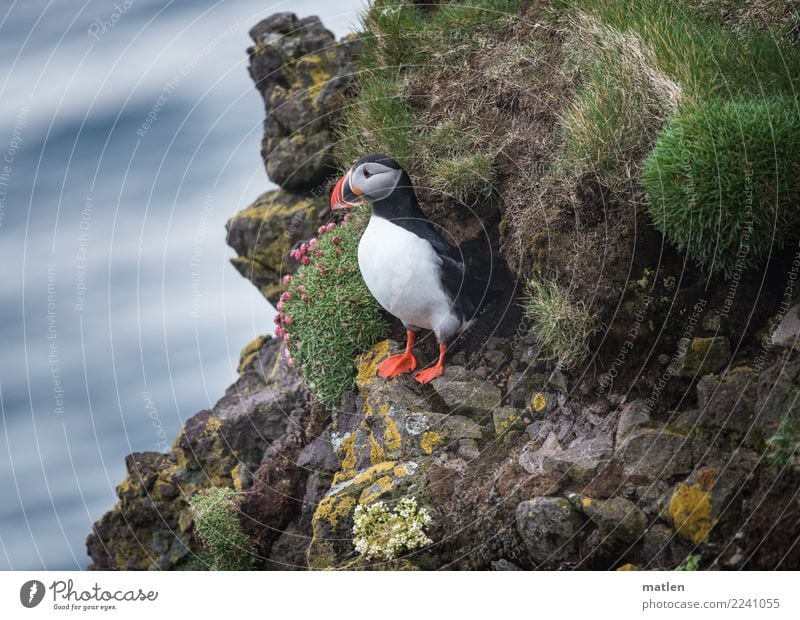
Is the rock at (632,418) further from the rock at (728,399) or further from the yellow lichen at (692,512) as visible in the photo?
the yellow lichen at (692,512)

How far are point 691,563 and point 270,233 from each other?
6.32 m

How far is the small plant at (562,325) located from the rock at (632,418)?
21.8 inches

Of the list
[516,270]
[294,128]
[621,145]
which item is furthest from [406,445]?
[294,128]

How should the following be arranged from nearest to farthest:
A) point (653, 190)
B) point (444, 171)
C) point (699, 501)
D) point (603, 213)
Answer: point (699, 501) < point (653, 190) < point (603, 213) < point (444, 171)

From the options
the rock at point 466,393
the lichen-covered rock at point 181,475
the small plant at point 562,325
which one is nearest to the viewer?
the small plant at point 562,325

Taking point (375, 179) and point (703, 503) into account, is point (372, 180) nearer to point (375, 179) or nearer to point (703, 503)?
point (375, 179)

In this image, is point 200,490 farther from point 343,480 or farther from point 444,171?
point 444,171

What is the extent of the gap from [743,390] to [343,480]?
10.5 feet

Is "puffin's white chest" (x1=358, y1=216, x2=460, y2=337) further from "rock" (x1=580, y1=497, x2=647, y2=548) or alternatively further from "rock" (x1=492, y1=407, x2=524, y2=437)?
"rock" (x1=580, y1=497, x2=647, y2=548)

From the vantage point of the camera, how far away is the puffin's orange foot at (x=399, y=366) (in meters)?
7.25

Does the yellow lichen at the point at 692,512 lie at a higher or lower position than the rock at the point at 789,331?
lower

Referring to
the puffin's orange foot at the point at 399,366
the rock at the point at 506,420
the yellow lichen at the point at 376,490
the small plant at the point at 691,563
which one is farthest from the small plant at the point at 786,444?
the puffin's orange foot at the point at 399,366

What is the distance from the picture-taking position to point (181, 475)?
877 centimetres
